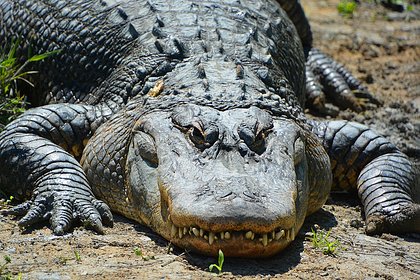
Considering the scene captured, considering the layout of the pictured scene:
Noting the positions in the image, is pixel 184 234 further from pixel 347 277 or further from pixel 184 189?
pixel 347 277

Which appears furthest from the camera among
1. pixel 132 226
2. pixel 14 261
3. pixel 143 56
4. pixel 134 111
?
pixel 143 56

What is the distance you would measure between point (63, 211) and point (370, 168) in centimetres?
236

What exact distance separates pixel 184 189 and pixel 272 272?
654 millimetres

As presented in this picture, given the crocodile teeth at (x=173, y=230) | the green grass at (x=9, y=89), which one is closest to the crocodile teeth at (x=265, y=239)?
the crocodile teeth at (x=173, y=230)

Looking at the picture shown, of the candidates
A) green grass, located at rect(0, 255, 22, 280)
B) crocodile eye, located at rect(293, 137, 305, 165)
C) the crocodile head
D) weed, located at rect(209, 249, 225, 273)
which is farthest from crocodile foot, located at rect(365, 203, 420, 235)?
green grass, located at rect(0, 255, 22, 280)

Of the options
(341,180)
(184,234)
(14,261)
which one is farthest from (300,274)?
(341,180)

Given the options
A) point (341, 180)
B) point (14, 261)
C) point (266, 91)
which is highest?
point (266, 91)

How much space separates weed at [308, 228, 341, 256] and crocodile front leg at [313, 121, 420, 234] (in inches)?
23.0

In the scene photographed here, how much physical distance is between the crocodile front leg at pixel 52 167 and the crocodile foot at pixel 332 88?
9.37 ft

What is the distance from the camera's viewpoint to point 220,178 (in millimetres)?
4629

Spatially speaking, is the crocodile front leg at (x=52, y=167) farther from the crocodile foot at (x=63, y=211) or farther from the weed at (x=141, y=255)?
the weed at (x=141, y=255)

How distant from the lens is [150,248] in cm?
485

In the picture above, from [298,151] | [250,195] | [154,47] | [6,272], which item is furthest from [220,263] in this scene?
[154,47]

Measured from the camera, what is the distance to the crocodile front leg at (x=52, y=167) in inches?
202
